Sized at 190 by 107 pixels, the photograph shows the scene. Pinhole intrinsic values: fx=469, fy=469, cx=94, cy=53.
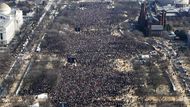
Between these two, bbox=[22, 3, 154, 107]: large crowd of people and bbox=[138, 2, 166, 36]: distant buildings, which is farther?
bbox=[138, 2, 166, 36]: distant buildings

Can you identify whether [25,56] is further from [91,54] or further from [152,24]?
[152,24]

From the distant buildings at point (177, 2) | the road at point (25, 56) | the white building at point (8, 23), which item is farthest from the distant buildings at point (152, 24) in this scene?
the white building at point (8, 23)

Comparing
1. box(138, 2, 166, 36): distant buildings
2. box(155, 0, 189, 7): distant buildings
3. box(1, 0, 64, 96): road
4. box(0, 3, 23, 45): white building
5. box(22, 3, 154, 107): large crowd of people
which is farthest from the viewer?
box(155, 0, 189, 7): distant buildings

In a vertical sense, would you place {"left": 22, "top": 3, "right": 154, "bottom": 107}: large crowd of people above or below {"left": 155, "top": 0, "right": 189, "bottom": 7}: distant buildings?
above

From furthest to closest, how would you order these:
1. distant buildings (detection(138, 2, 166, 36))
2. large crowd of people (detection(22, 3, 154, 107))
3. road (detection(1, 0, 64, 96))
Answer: distant buildings (detection(138, 2, 166, 36)) → road (detection(1, 0, 64, 96)) → large crowd of people (detection(22, 3, 154, 107))

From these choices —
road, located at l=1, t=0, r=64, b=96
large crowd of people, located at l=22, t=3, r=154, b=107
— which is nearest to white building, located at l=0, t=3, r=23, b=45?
road, located at l=1, t=0, r=64, b=96

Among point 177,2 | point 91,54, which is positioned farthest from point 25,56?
point 177,2

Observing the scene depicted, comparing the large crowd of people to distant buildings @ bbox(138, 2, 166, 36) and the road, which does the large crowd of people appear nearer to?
the road

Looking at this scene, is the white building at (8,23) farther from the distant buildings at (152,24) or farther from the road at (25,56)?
the distant buildings at (152,24)

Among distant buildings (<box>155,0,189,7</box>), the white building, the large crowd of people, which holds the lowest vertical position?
distant buildings (<box>155,0,189,7</box>)
